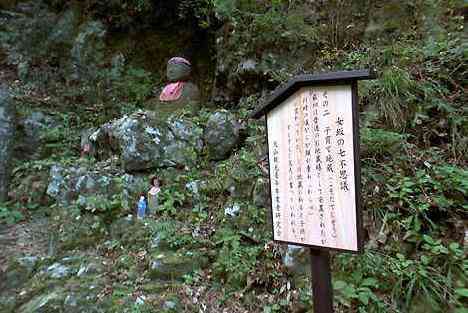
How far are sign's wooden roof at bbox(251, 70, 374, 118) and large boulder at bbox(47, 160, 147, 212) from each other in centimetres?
320

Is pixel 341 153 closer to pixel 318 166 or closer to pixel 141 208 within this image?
pixel 318 166

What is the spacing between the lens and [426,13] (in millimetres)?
4906

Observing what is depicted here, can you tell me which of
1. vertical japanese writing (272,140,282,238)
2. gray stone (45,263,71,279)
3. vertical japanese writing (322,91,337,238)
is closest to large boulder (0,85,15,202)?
gray stone (45,263,71,279)

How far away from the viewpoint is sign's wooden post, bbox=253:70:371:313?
1.86 metres

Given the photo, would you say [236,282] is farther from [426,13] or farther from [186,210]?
[426,13]

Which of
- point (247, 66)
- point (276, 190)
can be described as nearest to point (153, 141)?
point (247, 66)

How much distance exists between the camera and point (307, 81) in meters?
1.97

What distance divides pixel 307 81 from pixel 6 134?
6.21 meters

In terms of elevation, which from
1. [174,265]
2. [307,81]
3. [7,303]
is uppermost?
[307,81]

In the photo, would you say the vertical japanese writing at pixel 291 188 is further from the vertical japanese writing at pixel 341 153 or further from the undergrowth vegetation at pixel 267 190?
the undergrowth vegetation at pixel 267 190

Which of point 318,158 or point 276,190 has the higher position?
point 318,158

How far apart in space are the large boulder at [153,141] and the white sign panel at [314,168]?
10.6ft

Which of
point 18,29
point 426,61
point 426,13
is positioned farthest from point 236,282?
point 18,29

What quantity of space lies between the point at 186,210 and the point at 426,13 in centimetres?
435
